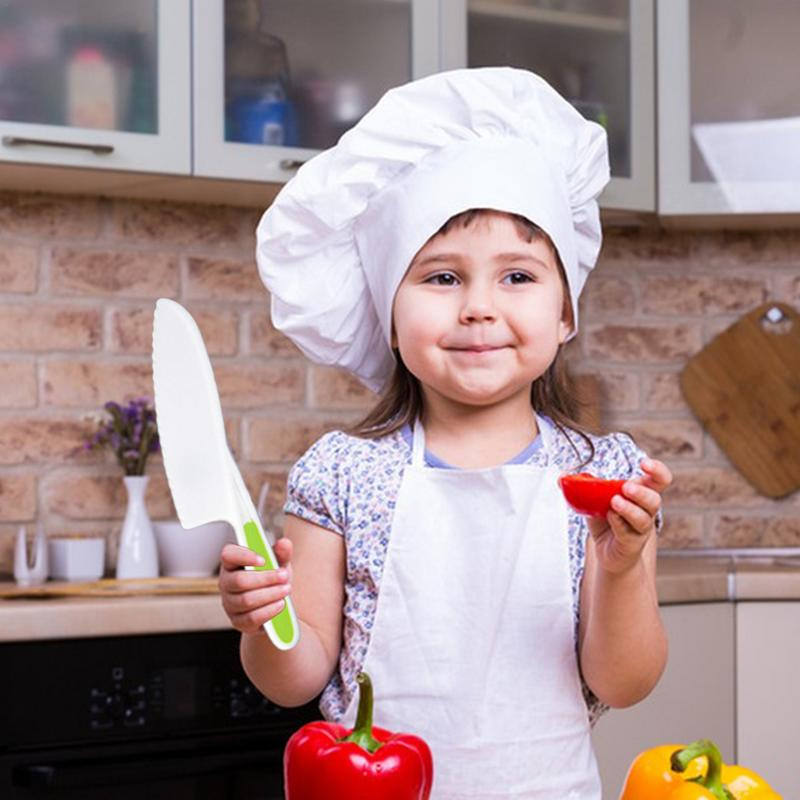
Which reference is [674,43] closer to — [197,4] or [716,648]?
[197,4]

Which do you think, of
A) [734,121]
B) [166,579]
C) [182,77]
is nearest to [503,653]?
[166,579]

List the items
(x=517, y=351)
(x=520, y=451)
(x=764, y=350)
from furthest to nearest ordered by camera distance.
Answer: (x=764, y=350) → (x=520, y=451) → (x=517, y=351)

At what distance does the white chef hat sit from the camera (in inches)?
48.7

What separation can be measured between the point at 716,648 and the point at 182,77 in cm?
122

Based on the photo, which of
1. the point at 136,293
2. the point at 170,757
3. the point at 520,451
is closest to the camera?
the point at 520,451

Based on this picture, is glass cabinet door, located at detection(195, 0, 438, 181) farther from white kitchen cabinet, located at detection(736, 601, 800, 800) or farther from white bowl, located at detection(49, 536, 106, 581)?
white kitchen cabinet, located at detection(736, 601, 800, 800)

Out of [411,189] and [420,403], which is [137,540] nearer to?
[420,403]

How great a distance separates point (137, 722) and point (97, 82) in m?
0.95

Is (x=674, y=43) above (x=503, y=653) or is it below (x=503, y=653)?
above

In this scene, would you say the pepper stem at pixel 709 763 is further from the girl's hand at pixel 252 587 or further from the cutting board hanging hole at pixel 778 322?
the cutting board hanging hole at pixel 778 322

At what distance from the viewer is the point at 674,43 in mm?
2557

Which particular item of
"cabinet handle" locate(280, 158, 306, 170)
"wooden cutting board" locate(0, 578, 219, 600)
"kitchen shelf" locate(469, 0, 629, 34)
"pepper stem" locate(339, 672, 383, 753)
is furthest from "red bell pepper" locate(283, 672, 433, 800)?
"kitchen shelf" locate(469, 0, 629, 34)

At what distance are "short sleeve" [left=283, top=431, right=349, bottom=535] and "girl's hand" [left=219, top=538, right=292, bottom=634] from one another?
0.87 feet

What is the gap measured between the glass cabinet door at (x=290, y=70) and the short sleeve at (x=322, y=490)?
3.22 feet
